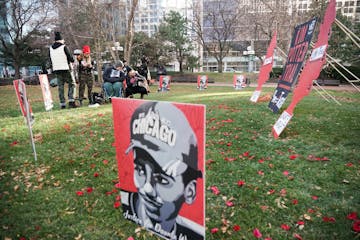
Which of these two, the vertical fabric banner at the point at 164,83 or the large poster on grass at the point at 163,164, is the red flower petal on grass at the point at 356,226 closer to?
the large poster on grass at the point at 163,164

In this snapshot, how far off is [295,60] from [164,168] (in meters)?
5.53

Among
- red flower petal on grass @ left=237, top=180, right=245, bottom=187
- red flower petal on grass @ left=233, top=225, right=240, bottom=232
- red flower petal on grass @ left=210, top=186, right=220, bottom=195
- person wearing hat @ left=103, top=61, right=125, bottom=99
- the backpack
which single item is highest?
person wearing hat @ left=103, top=61, right=125, bottom=99

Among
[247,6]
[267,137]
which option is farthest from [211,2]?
[267,137]

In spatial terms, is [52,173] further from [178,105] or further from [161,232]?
[178,105]

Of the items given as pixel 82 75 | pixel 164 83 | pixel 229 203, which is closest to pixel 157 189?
pixel 229 203

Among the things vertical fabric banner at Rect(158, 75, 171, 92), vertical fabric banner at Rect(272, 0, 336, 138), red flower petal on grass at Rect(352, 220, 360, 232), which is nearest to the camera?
red flower petal on grass at Rect(352, 220, 360, 232)

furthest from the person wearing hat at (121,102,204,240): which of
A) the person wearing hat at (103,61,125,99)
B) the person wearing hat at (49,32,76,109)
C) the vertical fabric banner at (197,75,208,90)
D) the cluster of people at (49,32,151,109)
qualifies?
the vertical fabric banner at (197,75,208,90)

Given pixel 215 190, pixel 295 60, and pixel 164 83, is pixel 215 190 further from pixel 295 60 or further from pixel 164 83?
pixel 164 83

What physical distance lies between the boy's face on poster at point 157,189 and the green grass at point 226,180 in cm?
84

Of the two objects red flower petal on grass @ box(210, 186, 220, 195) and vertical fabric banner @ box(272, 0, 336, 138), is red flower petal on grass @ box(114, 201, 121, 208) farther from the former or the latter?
vertical fabric banner @ box(272, 0, 336, 138)

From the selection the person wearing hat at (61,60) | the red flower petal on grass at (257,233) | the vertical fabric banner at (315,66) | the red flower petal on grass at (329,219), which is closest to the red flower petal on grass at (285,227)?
the red flower petal on grass at (257,233)

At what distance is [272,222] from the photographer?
9.73 feet

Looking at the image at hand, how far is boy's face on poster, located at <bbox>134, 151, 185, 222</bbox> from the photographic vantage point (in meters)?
2.06

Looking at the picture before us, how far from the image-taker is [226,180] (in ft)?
12.7
